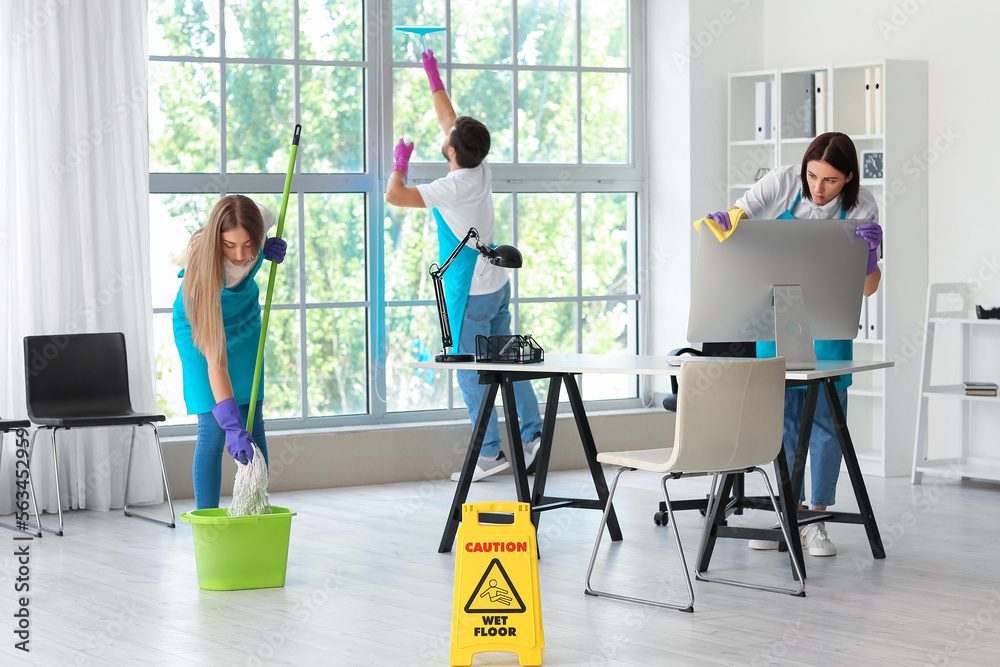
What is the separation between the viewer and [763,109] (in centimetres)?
657

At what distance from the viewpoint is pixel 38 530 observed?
4.88 meters

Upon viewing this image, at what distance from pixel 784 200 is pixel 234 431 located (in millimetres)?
2060

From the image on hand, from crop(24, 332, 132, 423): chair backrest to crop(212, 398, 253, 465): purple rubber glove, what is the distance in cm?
152

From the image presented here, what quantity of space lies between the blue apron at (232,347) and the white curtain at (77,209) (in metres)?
1.47

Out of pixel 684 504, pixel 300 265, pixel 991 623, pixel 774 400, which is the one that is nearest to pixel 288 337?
pixel 300 265

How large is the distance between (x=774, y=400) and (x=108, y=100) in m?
3.25

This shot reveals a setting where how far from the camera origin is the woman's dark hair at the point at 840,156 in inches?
166

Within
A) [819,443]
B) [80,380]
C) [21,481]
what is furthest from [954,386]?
[21,481]

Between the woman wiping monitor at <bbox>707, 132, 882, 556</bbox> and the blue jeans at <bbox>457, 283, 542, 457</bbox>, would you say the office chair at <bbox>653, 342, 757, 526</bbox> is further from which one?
the blue jeans at <bbox>457, 283, 542, 457</bbox>

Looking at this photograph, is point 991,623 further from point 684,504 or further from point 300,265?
point 300,265

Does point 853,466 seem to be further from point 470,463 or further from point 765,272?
point 470,463

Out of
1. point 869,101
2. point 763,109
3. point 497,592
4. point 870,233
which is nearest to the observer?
point 497,592

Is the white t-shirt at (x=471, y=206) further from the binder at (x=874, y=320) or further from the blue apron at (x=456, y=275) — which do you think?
the binder at (x=874, y=320)

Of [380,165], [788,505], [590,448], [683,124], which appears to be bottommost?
[788,505]
